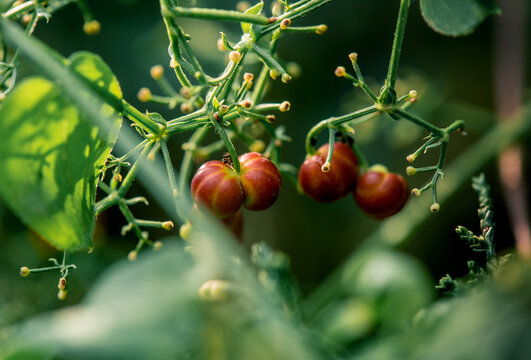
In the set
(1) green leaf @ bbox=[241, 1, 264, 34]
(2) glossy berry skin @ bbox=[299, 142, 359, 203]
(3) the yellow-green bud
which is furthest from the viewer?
(2) glossy berry skin @ bbox=[299, 142, 359, 203]

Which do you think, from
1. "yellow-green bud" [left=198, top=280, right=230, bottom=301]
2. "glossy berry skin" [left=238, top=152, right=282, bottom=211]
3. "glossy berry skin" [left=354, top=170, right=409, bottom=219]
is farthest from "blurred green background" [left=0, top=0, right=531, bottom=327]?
"yellow-green bud" [left=198, top=280, right=230, bottom=301]

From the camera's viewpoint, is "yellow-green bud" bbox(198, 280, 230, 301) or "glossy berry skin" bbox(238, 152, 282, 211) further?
"glossy berry skin" bbox(238, 152, 282, 211)

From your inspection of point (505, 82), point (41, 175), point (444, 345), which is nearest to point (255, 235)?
point (505, 82)

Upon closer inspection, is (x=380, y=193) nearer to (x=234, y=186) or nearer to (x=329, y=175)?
(x=329, y=175)

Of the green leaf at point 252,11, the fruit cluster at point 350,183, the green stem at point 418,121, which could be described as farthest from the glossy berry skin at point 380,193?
the green leaf at point 252,11

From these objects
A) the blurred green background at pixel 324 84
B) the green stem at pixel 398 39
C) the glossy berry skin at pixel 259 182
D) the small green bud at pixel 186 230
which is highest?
the green stem at pixel 398 39

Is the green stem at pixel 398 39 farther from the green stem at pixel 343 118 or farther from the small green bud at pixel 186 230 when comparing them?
the small green bud at pixel 186 230

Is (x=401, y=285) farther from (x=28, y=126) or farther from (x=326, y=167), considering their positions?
(x=28, y=126)

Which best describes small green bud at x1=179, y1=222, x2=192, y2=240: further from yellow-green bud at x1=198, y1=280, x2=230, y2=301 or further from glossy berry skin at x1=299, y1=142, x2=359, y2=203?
glossy berry skin at x1=299, y1=142, x2=359, y2=203
